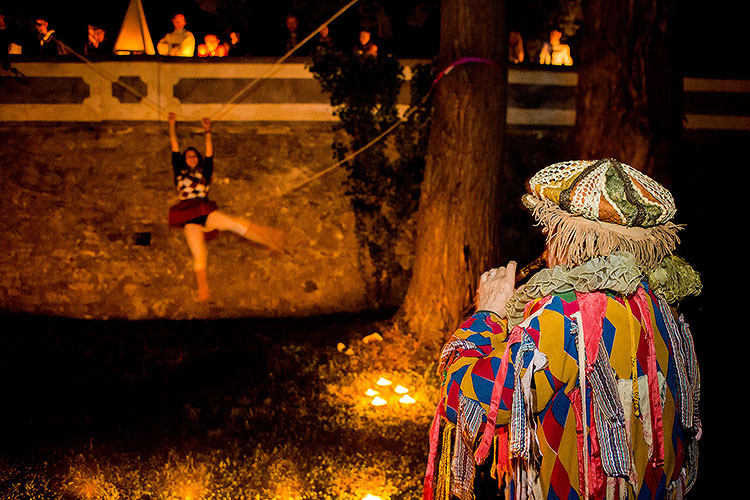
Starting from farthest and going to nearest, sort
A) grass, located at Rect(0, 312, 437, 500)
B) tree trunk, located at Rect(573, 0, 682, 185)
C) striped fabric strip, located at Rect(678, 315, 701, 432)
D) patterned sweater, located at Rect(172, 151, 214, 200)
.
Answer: patterned sweater, located at Rect(172, 151, 214, 200) → tree trunk, located at Rect(573, 0, 682, 185) → grass, located at Rect(0, 312, 437, 500) → striped fabric strip, located at Rect(678, 315, 701, 432)

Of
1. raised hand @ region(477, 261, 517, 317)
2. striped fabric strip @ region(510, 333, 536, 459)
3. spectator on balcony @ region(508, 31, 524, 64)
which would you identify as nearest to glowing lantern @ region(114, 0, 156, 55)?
spectator on balcony @ region(508, 31, 524, 64)

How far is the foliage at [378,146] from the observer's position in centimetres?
710

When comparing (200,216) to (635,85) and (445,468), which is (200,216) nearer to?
(635,85)

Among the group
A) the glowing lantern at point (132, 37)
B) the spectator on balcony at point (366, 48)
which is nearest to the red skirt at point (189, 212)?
the glowing lantern at point (132, 37)

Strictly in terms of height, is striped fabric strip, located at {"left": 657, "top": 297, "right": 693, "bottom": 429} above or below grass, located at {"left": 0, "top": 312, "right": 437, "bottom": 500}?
above

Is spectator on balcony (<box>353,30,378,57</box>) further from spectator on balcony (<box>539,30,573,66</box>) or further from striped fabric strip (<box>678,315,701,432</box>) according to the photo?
striped fabric strip (<box>678,315,701,432</box>)

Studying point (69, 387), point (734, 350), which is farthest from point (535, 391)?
point (734, 350)

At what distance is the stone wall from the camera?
23.0 ft

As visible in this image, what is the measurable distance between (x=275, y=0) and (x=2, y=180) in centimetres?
467

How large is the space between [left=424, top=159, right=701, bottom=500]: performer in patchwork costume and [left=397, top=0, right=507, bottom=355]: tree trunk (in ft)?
11.4

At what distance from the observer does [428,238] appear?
5.64 m

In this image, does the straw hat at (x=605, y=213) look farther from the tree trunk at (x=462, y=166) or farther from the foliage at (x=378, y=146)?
the foliage at (x=378, y=146)

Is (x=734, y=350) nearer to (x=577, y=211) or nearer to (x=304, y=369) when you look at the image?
(x=304, y=369)

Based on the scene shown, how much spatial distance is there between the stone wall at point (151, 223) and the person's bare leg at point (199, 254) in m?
0.12
